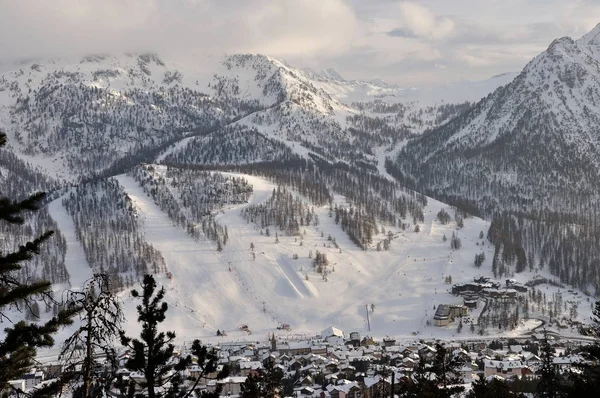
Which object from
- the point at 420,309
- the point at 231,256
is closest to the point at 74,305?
the point at 420,309

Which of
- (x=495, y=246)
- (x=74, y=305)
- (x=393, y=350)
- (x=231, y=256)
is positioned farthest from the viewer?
(x=495, y=246)

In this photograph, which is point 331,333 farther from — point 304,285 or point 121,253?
point 121,253

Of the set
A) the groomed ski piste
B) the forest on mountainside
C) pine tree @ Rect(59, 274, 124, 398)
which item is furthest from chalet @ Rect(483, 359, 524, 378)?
pine tree @ Rect(59, 274, 124, 398)

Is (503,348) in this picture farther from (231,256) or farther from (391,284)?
(231,256)

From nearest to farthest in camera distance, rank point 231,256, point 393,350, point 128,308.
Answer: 1. point 393,350
2. point 128,308
3. point 231,256

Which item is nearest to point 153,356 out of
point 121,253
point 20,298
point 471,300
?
point 20,298

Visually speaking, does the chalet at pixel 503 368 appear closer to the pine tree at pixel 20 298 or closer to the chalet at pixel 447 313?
the chalet at pixel 447 313

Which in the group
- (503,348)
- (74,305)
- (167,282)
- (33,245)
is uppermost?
(33,245)

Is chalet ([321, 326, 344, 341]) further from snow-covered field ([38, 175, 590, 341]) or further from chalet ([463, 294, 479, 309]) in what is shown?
chalet ([463, 294, 479, 309])

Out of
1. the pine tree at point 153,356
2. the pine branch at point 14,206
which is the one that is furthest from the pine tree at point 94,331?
the pine branch at point 14,206
